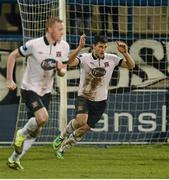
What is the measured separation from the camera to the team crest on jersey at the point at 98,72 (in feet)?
40.3

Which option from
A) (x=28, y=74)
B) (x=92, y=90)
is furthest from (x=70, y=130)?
(x=28, y=74)

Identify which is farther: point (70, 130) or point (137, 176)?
point (70, 130)

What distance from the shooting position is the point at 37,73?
10.7 meters

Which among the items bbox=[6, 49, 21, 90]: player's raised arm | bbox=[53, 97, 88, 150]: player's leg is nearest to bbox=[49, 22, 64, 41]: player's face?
bbox=[6, 49, 21, 90]: player's raised arm

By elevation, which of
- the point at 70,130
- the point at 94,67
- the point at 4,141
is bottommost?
the point at 4,141

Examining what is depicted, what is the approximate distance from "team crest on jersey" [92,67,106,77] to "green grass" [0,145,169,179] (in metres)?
1.33

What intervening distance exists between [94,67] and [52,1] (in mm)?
2488

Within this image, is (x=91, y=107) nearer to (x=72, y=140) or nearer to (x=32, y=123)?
(x=72, y=140)

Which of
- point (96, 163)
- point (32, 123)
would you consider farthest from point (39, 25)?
point (32, 123)

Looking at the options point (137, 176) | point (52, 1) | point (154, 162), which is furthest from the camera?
point (52, 1)

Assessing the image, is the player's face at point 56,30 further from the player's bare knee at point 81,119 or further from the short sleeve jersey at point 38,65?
the player's bare knee at point 81,119

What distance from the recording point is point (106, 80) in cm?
1243

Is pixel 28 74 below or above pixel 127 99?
above

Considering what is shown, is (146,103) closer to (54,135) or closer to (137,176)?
(54,135)
